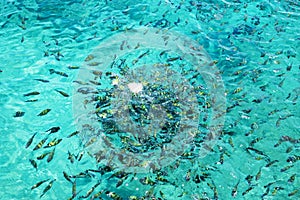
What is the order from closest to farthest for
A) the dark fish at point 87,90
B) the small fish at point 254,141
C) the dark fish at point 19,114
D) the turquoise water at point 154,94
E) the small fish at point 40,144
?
the turquoise water at point 154,94
the small fish at point 40,144
the small fish at point 254,141
the dark fish at point 19,114
the dark fish at point 87,90

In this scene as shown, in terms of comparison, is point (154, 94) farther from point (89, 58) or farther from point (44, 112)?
point (44, 112)

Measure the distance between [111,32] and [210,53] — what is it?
10.4ft

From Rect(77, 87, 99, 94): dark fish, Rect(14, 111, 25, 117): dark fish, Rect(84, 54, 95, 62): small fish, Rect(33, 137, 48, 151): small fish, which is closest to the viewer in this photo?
Rect(33, 137, 48, 151): small fish

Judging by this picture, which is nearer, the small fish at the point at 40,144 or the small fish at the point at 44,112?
the small fish at the point at 40,144

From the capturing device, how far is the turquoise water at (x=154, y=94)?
6.00 metres

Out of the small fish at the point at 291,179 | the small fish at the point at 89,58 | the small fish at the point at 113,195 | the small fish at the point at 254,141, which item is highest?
the small fish at the point at 89,58

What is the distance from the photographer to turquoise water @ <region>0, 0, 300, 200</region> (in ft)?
19.7

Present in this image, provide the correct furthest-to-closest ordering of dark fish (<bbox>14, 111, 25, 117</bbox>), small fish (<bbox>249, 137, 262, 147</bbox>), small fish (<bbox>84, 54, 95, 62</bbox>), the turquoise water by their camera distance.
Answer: small fish (<bbox>84, 54, 95, 62</bbox>), dark fish (<bbox>14, 111, 25, 117</bbox>), small fish (<bbox>249, 137, 262, 147</bbox>), the turquoise water

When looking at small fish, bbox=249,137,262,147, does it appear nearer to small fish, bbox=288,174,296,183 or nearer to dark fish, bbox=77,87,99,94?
small fish, bbox=288,174,296,183

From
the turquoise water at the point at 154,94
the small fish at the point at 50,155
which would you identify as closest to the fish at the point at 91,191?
the turquoise water at the point at 154,94

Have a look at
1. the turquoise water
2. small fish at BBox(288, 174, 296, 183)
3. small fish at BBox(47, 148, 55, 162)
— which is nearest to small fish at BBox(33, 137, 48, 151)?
the turquoise water

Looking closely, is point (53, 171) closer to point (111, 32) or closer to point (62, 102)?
point (62, 102)

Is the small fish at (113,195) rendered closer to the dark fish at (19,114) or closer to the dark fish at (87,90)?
the dark fish at (87,90)

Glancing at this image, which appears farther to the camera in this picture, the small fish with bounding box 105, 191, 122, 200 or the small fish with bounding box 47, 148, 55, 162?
the small fish with bounding box 47, 148, 55, 162
